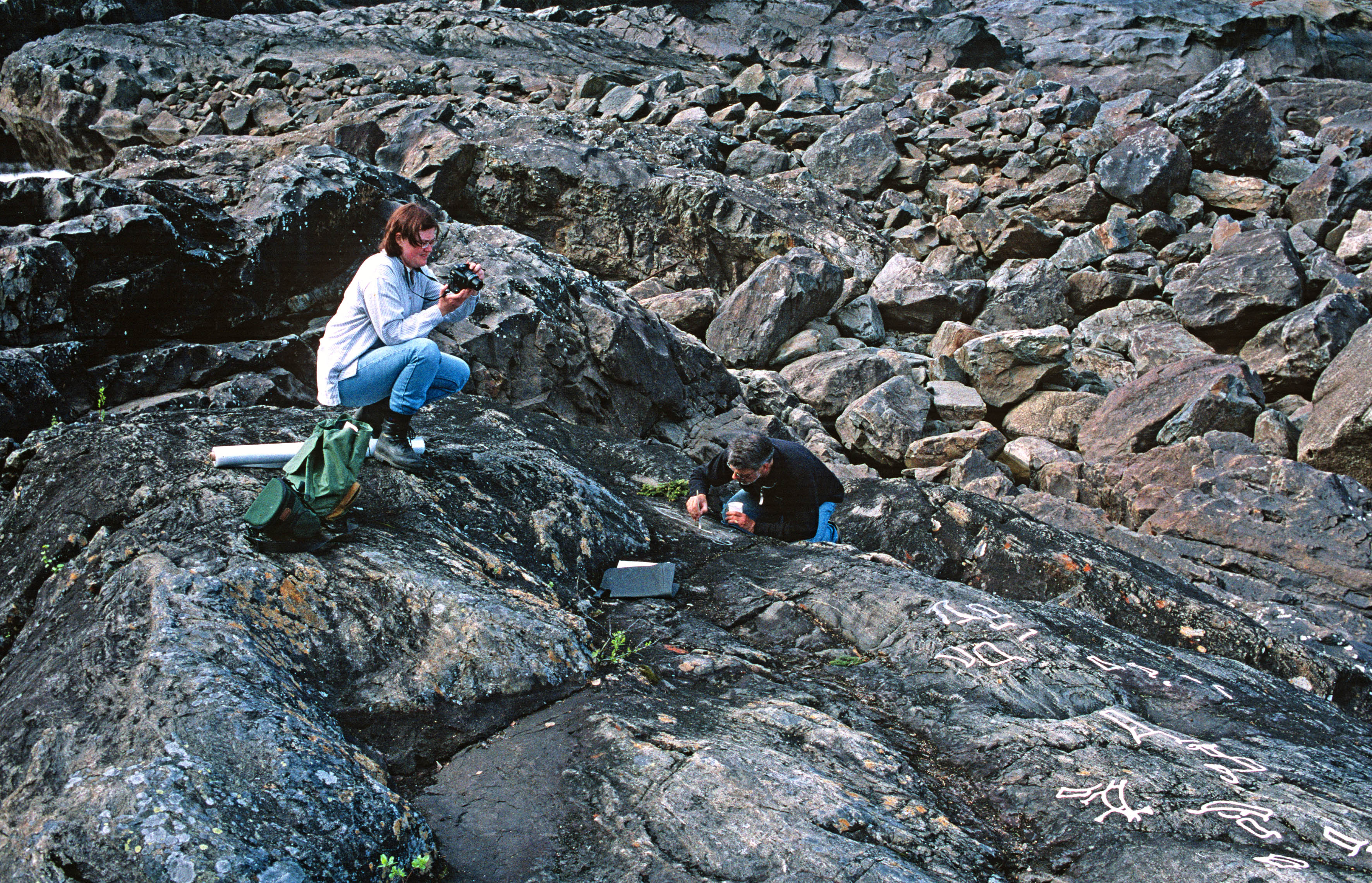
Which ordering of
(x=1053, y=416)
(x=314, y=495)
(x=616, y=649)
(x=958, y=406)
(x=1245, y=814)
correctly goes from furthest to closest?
(x=958, y=406) < (x=1053, y=416) < (x=616, y=649) < (x=314, y=495) < (x=1245, y=814)

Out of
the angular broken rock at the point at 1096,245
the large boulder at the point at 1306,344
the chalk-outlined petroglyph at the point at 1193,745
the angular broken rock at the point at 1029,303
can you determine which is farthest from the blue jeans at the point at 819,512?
the angular broken rock at the point at 1096,245

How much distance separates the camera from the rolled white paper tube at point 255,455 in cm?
479

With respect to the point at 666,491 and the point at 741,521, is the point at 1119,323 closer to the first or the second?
the point at 666,491

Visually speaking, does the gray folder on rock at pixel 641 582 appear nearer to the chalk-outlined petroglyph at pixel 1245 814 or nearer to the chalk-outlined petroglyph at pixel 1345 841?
the chalk-outlined petroglyph at pixel 1245 814

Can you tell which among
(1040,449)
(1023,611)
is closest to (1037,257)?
(1040,449)

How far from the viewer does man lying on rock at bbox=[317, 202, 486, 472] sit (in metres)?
4.89

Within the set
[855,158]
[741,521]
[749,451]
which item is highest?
[855,158]

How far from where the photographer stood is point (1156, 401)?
41.2 ft

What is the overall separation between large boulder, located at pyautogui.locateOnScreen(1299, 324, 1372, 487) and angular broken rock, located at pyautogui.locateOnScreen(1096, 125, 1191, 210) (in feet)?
25.5

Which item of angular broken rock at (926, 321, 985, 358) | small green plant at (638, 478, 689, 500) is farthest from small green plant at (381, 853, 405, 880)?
angular broken rock at (926, 321, 985, 358)

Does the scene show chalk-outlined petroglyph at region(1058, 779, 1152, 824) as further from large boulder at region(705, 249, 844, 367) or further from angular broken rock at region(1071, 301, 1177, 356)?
angular broken rock at region(1071, 301, 1177, 356)

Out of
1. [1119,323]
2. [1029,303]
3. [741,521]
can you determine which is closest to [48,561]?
[741,521]

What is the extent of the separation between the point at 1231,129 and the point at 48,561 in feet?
76.2

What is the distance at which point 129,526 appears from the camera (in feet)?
14.1
